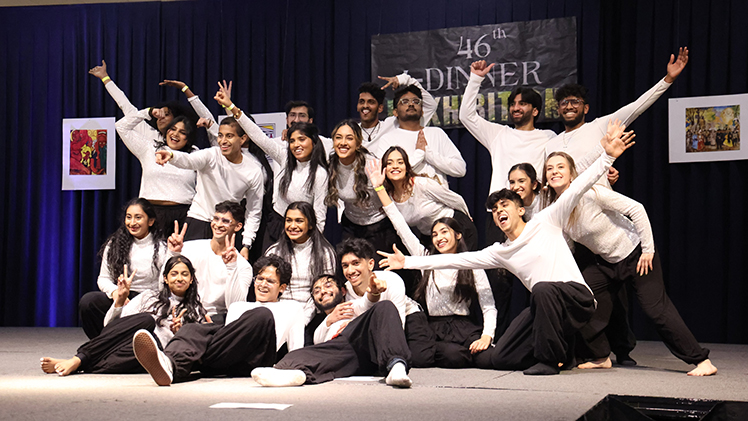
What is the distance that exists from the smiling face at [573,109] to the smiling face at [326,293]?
1.74 metres

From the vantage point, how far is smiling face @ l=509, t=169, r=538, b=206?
13.1ft

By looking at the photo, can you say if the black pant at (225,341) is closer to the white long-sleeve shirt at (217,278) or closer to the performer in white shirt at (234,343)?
the performer in white shirt at (234,343)

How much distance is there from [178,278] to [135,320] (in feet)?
0.91

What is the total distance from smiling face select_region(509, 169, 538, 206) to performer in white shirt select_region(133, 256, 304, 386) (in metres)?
1.30

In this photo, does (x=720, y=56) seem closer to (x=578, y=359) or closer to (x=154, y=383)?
(x=578, y=359)

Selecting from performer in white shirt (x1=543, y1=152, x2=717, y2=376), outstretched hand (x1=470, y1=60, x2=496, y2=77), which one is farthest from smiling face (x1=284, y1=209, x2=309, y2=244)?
outstretched hand (x1=470, y1=60, x2=496, y2=77)

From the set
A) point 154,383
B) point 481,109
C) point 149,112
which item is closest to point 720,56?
point 481,109

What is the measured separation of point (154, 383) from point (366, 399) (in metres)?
→ 1.01

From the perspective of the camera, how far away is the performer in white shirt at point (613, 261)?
3.68m

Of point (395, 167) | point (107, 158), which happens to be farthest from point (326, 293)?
point (107, 158)

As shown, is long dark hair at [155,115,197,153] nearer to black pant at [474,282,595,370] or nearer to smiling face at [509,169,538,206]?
smiling face at [509,169,538,206]

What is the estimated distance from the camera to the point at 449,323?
400 centimetres

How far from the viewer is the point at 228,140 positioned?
4.68 metres

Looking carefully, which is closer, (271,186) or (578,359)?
(578,359)
